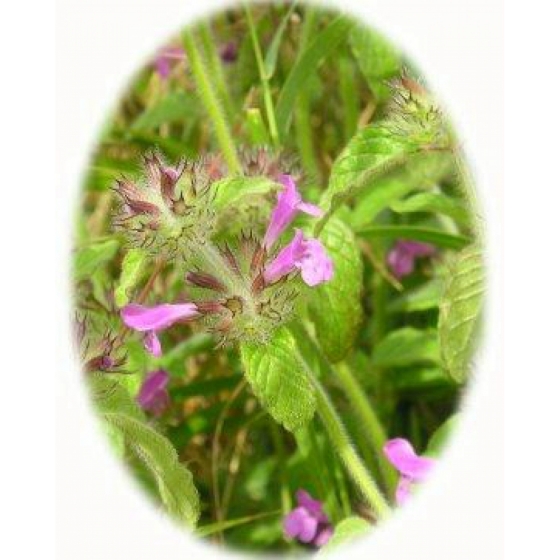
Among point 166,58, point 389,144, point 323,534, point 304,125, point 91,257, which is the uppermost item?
point 166,58

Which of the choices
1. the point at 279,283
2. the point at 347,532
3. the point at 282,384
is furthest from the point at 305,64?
the point at 347,532

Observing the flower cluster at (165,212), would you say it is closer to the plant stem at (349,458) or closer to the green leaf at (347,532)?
the plant stem at (349,458)

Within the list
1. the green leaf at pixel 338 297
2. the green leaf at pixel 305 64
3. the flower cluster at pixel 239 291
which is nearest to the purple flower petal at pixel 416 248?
the green leaf at pixel 305 64

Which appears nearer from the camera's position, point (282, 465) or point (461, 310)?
point (461, 310)

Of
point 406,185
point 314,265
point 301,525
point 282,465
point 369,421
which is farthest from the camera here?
point 282,465

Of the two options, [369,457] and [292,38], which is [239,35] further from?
[369,457]

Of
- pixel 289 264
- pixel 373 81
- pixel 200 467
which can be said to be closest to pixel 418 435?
pixel 200 467

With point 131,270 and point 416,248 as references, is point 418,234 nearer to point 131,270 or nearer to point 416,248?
point 416,248
